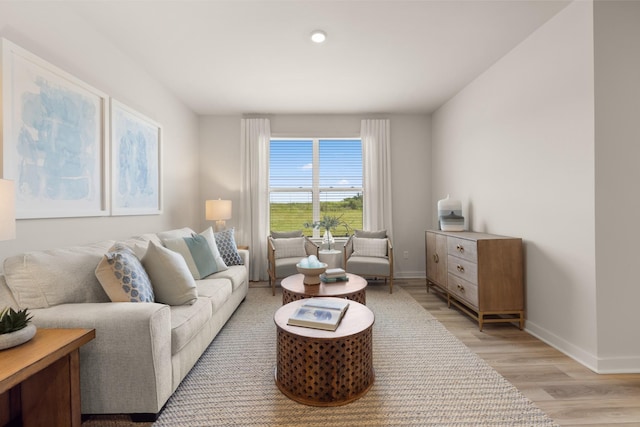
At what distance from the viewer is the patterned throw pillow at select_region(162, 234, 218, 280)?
9.00 feet

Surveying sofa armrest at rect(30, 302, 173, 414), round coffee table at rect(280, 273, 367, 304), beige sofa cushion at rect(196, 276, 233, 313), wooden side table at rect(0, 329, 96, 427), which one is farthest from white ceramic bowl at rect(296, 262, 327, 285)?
wooden side table at rect(0, 329, 96, 427)

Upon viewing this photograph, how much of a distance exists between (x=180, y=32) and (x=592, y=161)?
334cm

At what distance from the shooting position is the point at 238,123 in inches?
188

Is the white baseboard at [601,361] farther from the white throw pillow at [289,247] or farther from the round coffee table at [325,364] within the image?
the white throw pillow at [289,247]

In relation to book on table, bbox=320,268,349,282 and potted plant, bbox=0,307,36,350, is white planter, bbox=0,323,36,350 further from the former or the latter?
book on table, bbox=320,268,349,282

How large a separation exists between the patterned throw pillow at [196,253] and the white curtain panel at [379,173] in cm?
267

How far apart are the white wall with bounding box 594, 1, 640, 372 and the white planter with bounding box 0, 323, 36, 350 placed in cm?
330

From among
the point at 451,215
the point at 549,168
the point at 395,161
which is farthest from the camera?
the point at 395,161

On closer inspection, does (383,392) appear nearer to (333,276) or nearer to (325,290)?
(325,290)

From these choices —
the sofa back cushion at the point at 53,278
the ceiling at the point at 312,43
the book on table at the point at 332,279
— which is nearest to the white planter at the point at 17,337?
the sofa back cushion at the point at 53,278

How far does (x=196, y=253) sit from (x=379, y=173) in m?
3.05

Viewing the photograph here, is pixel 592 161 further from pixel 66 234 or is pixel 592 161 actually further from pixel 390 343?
pixel 66 234

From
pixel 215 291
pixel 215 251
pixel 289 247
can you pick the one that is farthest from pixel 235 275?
pixel 289 247

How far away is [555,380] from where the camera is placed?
194 cm
